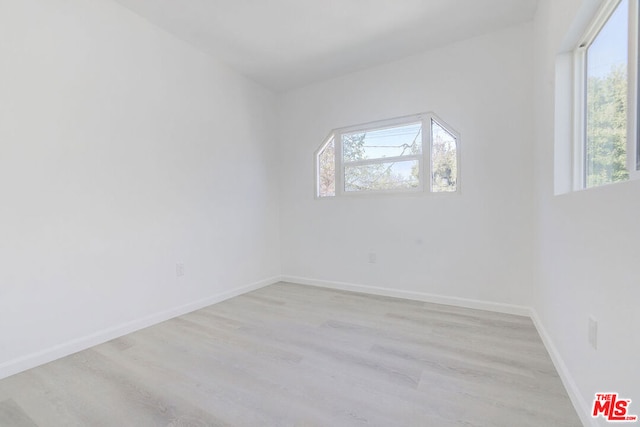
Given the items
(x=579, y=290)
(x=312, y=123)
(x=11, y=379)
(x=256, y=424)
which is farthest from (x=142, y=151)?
(x=579, y=290)

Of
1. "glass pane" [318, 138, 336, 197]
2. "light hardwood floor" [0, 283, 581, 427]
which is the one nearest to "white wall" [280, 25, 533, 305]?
"glass pane" [318, 138, 336, 197]

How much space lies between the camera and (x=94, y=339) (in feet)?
7.09

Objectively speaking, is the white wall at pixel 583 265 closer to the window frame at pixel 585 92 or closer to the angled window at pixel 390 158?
the window frame at pixel 585 92

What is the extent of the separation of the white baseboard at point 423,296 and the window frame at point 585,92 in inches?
56.2

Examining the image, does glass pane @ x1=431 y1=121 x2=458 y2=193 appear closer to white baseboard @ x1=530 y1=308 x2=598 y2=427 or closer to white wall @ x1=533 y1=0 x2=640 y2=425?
white wall @ x1=533 y1=0 x2=640 y2=425

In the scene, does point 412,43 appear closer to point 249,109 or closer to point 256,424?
point 249,109

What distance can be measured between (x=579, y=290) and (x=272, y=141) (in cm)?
356

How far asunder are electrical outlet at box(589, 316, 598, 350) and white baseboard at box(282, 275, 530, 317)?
5.20ft

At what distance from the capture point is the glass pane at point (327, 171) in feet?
12.3

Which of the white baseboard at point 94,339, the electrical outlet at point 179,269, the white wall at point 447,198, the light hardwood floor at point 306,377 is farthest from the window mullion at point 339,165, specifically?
the electrical outlet at point 179,269

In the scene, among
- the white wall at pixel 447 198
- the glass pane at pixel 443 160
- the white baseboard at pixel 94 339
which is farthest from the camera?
the glass pane at pixel 443 160

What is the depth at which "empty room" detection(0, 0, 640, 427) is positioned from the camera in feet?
4.55

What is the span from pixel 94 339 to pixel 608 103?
11.5 feet

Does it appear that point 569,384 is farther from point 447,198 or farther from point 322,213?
point 322,213
